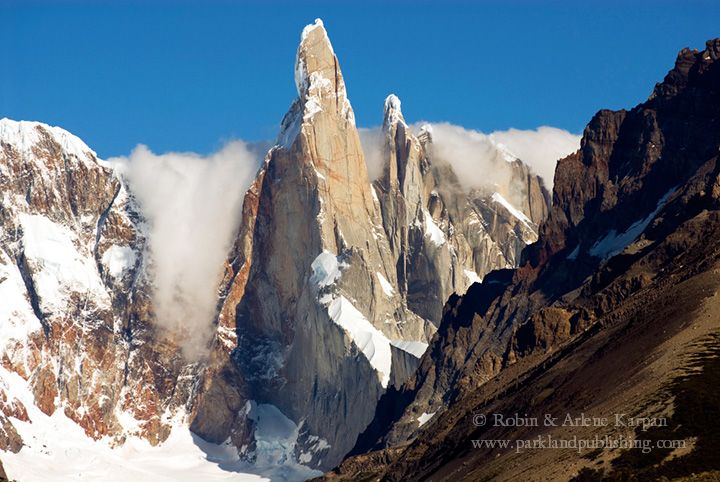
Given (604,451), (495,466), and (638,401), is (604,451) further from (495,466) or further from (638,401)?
(495,466)

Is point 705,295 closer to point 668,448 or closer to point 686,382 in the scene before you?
point 686,382

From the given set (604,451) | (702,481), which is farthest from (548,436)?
(702,481)

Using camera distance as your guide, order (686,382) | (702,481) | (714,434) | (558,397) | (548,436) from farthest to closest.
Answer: (558,397)
(548,436)
(686,382)
(714,434)
(702,481)

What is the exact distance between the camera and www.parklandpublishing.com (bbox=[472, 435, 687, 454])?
16188cm

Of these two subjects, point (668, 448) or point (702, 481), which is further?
point (668, 448)

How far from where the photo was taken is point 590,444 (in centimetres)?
17275

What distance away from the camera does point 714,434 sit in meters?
160

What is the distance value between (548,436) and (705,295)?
20.9 metres

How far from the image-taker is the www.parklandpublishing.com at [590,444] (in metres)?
162

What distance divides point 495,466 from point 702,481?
1745 inches

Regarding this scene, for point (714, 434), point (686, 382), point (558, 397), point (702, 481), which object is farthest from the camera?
point (558, 397)

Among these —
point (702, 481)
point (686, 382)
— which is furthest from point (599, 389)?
point (702, 481)

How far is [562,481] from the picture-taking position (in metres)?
170

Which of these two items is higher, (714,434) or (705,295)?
(705,295)
